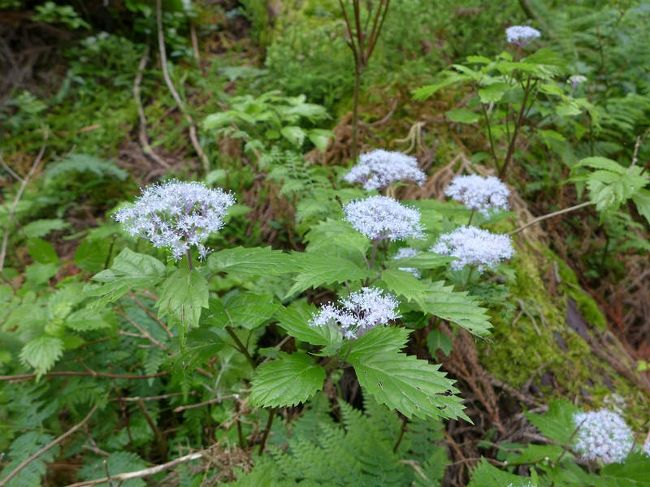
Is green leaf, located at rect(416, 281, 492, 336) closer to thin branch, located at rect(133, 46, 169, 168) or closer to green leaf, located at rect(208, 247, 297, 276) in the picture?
green leaf, located at rect(208, 247, 297, 276)

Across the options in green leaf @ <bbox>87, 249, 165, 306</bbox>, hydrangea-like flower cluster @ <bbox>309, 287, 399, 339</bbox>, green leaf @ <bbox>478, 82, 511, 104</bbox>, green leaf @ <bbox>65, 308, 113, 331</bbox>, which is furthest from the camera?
green leaf @ <bbox>478, 82, 511, 104</bbox>

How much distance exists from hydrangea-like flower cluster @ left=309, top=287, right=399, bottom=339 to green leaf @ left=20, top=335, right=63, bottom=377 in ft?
4.77

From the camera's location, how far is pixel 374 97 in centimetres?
411

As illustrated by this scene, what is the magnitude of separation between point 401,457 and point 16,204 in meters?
3.58

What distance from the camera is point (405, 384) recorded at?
1.41m

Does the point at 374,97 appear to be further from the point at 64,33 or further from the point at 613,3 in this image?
the point at 64,33

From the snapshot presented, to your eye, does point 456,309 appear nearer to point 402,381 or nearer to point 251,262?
point 402,381

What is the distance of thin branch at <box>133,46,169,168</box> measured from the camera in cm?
478

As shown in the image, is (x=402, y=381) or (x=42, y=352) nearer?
(x=402, y=381)

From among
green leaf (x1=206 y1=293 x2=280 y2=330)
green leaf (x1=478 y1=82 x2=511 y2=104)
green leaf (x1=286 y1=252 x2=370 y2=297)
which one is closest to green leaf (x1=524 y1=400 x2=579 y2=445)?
green leaf (x1=286 y1=252 x2=370 y2=297)

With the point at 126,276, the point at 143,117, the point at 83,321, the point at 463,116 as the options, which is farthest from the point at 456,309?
the point at 143,117

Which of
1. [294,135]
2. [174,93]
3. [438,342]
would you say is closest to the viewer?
[438,342]

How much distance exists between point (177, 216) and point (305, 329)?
1.90 ft

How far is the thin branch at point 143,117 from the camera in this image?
4781 millimetres
